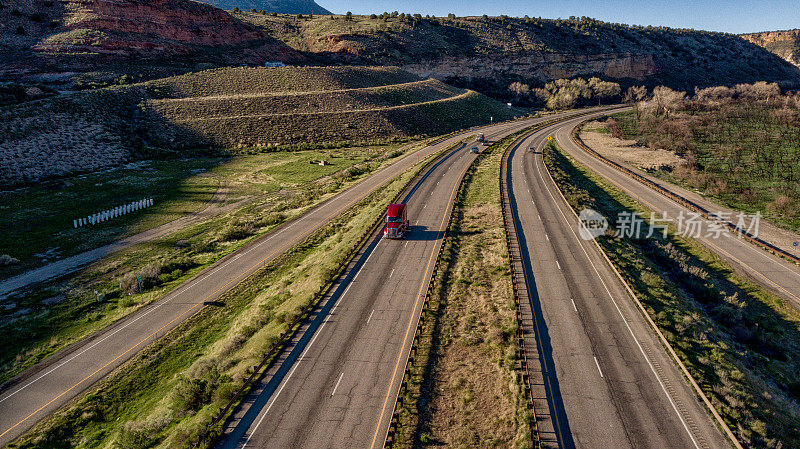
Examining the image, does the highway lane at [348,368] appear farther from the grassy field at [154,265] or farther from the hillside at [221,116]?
the hillside at [221,116]

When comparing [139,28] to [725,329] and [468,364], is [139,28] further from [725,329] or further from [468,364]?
[725,329]

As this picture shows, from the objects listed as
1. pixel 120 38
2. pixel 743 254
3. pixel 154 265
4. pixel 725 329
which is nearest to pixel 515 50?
pixel 120 38

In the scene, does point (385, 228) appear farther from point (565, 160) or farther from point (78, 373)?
point (565, 160)

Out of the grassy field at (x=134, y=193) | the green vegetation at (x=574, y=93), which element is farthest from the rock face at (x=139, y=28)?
the green vegetation at (x=574, y=93)

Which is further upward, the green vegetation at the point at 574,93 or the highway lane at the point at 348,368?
the green vegetation at the point at 574,93

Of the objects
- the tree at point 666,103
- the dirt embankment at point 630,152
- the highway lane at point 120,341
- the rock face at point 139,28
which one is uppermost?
the rock face at point 139,28

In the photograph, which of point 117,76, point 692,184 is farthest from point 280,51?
point 692,184
